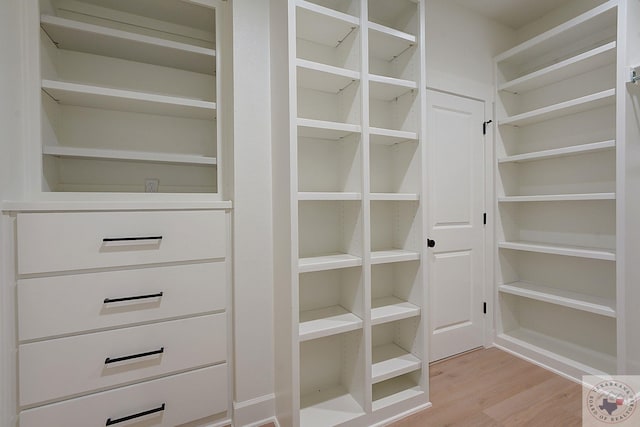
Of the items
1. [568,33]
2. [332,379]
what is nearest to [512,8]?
[568,33]

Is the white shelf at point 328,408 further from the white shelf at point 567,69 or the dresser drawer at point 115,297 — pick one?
the white shelf at point 567,69

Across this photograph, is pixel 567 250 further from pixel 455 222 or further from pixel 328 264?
pixel 328 264

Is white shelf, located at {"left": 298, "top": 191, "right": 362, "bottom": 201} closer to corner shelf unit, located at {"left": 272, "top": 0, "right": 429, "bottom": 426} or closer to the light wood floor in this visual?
corner shelf unit, located at {"left": 272, "top": 0, "right": 429, "bottom": 426}

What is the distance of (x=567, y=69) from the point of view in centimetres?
207

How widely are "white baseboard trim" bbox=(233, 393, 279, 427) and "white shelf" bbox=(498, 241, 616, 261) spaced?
2.19 m

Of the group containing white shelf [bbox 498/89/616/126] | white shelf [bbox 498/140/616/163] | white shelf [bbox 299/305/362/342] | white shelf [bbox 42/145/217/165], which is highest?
white shelf [bbox 498/89/616/126]

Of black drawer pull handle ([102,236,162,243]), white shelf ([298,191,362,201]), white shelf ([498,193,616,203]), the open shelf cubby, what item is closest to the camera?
black drawer pull handle ([102,236,162,243])

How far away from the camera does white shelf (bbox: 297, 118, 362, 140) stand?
1.46 m

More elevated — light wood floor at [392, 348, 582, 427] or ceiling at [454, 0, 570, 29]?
ceiling at [454, 0, 570, 29]

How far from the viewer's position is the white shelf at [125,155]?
4.48 ft

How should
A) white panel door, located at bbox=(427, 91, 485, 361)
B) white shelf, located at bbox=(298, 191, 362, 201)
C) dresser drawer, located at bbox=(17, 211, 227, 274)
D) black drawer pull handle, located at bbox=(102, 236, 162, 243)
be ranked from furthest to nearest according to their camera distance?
1. white panel door, located at bbox=(427, 91, 485, 361)
2. white shelf, located at bbox=(298, 191, 362, 201)
3. black drawer pull handle, located at bbox=(102, 236, 162, 243)
4. dresser drawer, located at bbox=(17, 211, 227, 274)

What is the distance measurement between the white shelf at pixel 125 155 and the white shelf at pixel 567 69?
8.26ft

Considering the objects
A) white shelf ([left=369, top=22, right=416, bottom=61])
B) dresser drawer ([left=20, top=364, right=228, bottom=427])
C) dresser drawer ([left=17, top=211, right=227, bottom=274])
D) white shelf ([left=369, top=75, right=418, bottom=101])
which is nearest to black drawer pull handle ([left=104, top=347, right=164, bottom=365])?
dresser drawer ([left=20, top=364, right=228, bottom=427])

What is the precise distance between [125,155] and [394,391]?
2101mm
